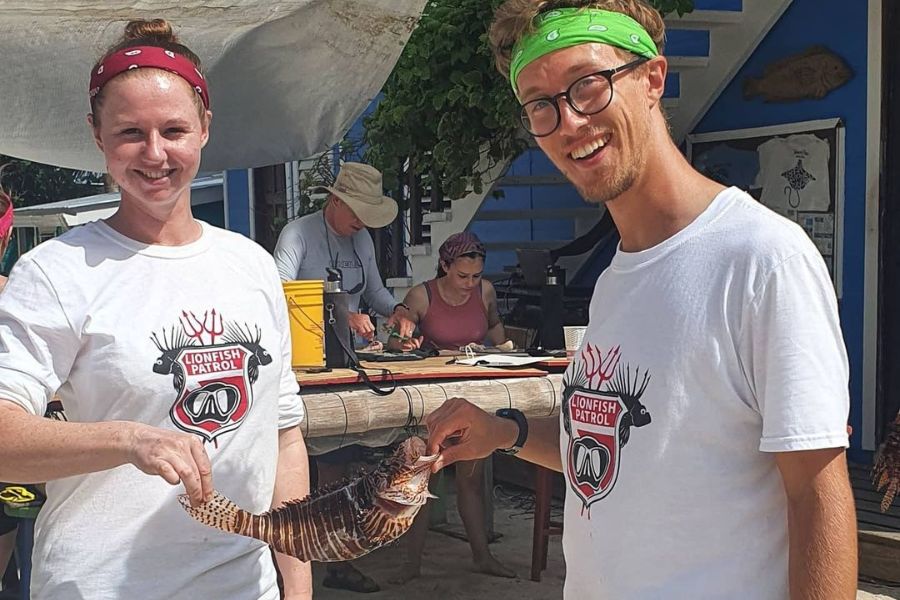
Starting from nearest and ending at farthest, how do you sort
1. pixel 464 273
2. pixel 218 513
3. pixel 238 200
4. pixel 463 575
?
pixel 218 513
pixel 463 575
pixel 464 273
pixel 238 200

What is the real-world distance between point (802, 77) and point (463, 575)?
4.27 meters

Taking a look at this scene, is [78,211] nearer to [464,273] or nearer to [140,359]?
[464,273]

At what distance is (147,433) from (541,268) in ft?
22.1

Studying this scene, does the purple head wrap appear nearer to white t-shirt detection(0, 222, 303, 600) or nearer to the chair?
the chair

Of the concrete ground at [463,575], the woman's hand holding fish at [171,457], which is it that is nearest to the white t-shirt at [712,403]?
the woman's hand holding fish at [171,457]

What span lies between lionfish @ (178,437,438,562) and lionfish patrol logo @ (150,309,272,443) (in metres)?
0.23

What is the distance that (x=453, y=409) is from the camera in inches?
87.7

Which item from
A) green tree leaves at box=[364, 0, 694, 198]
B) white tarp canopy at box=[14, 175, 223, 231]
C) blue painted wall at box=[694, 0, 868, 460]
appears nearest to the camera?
blue painted wall at box=[694, 0, 868, 460]

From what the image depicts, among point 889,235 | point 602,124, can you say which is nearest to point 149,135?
point 602,124

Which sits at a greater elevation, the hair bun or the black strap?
the hair bun

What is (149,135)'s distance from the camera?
1994mm

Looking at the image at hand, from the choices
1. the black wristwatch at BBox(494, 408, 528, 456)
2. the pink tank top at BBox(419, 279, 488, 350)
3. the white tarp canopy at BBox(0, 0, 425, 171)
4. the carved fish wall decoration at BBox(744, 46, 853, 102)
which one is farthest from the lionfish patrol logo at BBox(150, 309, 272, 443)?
the carved fish wall decoration at BBox(744, 46, 853, 102)

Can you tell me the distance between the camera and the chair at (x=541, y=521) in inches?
231

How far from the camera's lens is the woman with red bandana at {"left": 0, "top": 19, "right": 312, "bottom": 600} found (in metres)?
1.90
